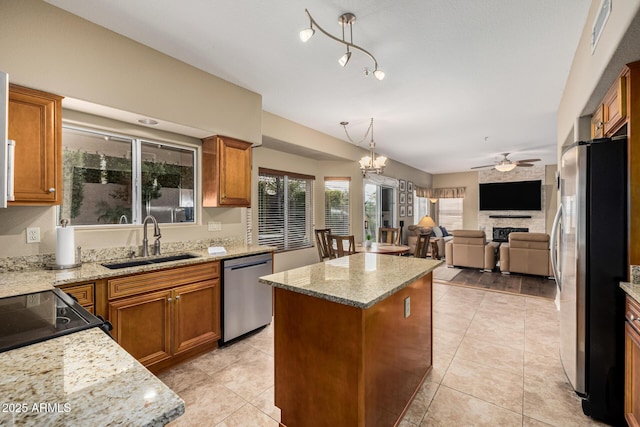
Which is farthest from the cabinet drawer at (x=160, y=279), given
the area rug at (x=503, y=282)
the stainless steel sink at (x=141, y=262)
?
→ the area rug at (x=503, y=282)

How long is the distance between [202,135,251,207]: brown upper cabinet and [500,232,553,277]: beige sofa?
5192 mm

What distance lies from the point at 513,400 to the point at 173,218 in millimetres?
3368

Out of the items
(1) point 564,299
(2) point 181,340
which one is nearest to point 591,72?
(1) point 564,299

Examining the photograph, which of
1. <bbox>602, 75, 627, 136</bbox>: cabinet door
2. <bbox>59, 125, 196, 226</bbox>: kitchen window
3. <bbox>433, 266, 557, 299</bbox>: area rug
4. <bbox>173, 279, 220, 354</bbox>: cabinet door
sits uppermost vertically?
<bbox>602, 75, 627, 136</bbox>: cabinet door

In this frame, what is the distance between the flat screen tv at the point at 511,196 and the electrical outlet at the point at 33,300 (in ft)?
34.3

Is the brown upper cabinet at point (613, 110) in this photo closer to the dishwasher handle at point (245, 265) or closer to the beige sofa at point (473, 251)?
the dishwasher handle at point (245, 265)

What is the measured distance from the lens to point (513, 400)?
2.06m

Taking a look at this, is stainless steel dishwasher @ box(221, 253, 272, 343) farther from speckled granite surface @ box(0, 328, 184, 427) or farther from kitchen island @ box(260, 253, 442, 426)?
speckled granite surface @ box(0, 328, 184, 427)

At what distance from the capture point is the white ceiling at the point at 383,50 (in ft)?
6.68

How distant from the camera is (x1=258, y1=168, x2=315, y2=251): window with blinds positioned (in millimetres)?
4852

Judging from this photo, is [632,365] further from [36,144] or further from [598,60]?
[36,144]

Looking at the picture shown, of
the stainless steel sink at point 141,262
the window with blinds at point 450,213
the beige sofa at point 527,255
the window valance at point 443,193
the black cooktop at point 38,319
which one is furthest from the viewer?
the window with blinds at point 450,213

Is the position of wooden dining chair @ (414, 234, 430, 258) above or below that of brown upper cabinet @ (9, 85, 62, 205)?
below

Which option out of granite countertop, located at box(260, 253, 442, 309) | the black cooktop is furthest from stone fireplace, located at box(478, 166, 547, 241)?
the black cooktop
